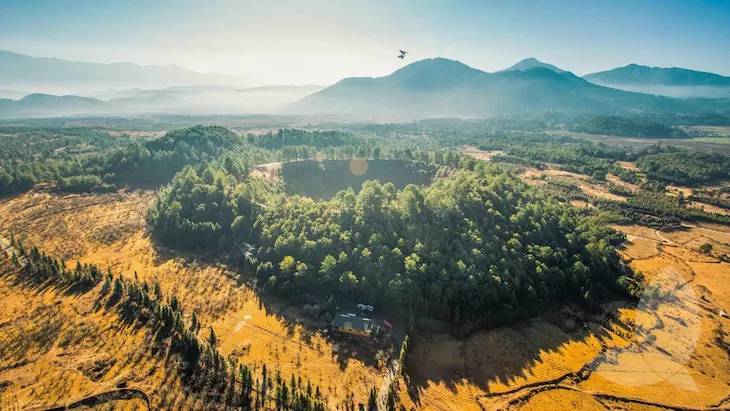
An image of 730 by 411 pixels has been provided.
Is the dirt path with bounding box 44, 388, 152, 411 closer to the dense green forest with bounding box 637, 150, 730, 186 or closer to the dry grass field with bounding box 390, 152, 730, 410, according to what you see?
the dry grass field with bounding box 390, 152, 730, 410

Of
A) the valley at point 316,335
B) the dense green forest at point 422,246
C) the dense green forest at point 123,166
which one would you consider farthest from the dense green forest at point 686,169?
the dense green forest at point 123,166

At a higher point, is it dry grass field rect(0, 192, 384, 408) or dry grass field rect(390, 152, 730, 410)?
dry grass field rect(0, 192, 384, 408)

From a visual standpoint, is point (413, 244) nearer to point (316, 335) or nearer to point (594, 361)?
point (316, 335)

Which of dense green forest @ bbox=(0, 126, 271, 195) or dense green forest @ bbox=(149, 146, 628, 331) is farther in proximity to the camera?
dense green forest @ bbox=(0, 126, 271, 195)

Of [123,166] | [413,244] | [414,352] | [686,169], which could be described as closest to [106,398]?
[414,352]

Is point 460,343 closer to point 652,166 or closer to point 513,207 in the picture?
point 513,207

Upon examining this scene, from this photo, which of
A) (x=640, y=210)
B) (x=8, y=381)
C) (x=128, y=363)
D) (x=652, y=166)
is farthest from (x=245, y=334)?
(x=652, y=166)

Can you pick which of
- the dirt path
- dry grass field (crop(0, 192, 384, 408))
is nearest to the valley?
the dirt path

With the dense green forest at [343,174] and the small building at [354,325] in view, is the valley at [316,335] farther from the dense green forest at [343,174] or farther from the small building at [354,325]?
the dense green forest at [343,174]
